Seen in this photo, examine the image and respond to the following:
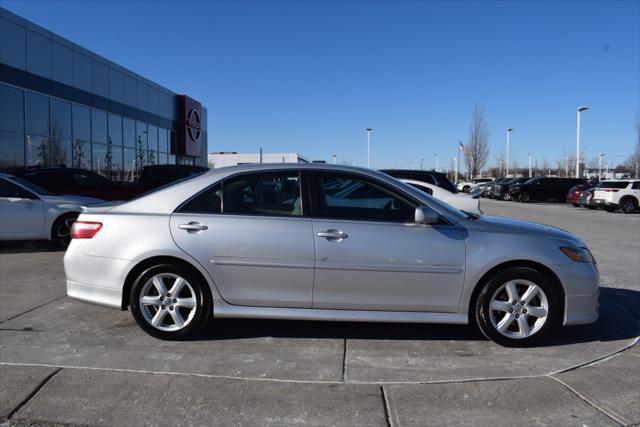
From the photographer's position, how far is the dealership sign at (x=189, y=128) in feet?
113

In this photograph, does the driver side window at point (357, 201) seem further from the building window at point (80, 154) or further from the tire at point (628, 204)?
the tire at point (628, 204)

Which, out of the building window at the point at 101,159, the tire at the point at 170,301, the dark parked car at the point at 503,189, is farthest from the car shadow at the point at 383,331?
the dark parked car at the point at 503,189

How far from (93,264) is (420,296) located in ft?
9.57

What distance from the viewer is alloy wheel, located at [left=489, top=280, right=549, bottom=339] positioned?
4410 millimetres

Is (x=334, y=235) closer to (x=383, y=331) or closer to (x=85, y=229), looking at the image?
(x=383, y=331)

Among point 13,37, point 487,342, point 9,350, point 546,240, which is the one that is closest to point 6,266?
point 9,350

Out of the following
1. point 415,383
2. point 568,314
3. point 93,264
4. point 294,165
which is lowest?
point 415,383

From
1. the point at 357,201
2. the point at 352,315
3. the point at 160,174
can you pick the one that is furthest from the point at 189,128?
the point at 352,315

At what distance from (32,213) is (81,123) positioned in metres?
13.4

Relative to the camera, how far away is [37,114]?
59.4 feet

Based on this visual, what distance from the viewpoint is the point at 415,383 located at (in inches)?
149

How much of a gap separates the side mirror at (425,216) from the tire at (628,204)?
23962 millimetres

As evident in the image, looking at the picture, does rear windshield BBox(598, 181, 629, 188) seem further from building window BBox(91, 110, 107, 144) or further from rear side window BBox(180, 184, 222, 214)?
rear side window BBox(180, 184, 222, 214)

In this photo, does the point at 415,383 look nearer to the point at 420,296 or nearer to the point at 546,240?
the point at 420,296
